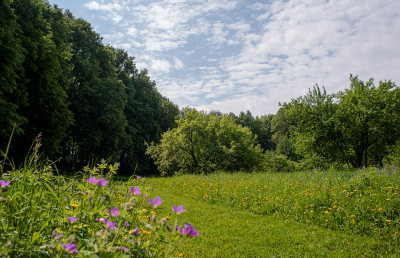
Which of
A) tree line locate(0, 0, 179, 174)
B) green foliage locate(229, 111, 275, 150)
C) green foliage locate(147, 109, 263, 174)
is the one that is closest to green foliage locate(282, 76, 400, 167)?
green foliage locate(147, 109, 263, 174)

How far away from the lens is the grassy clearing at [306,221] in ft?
12.8

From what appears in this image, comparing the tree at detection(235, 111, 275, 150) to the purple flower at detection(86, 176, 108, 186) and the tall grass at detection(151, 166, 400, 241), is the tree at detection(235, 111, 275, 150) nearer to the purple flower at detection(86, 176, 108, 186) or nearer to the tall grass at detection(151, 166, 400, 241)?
the tall grass at detection(151, 166, 400, 241)

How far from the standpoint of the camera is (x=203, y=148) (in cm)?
2000

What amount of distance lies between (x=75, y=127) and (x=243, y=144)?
571 inches

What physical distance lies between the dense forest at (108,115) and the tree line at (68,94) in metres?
0.05

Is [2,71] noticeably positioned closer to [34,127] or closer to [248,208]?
[34,127]

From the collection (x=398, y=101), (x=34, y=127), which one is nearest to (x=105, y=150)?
(x=34, y=127)

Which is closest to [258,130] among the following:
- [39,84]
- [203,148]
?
[203,148]

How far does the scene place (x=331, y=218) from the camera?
505cm

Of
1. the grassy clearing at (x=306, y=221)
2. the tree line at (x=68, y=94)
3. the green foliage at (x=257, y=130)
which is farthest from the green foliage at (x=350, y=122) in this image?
the green foliage at (x=257, y=130)

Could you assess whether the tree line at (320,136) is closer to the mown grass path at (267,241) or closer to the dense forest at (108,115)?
the dense forest at (108,115)

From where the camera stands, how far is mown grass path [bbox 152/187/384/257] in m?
3.73

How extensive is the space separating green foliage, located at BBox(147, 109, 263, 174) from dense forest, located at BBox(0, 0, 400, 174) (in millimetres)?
95

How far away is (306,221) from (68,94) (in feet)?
58.4
